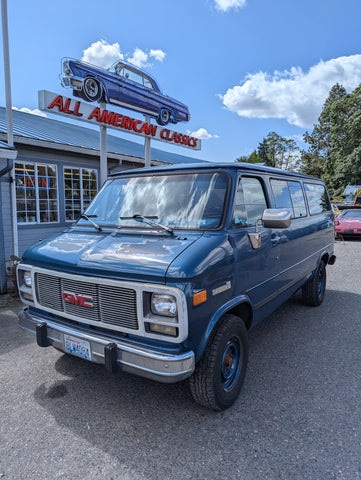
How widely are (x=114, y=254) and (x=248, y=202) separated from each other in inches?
59.1

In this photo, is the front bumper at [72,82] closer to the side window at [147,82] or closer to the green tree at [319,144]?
the side window at [147,82]

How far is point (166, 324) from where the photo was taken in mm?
2248

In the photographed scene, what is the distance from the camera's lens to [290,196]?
443cm

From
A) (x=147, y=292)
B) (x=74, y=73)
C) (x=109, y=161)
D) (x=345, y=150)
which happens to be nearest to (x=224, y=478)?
(x=147, y=292)

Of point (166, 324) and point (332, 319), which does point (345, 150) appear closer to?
point (332, 319)

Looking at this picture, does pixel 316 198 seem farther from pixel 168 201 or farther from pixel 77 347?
pixel 77 347

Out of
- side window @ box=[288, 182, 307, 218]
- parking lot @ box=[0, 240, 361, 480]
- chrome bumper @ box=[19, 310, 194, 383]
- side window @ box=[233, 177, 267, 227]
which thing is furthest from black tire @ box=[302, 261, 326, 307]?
chrome bumper @ box=[19, 310, 194, 383]

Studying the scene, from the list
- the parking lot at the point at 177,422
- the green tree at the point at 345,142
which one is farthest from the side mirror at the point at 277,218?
the green tree at the point at 345,142

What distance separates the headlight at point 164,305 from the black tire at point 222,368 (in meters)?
0.56

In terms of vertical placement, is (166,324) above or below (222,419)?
above

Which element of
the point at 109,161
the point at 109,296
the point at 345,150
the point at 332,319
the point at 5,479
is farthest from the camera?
the point at 345,150

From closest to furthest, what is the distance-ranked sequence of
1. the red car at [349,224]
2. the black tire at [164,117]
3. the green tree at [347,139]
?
the black tire at [164,117]
the red car at [349,224]
the green tree at [347,139]

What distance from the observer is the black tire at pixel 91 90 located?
8.02m

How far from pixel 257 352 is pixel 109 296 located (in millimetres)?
2257
